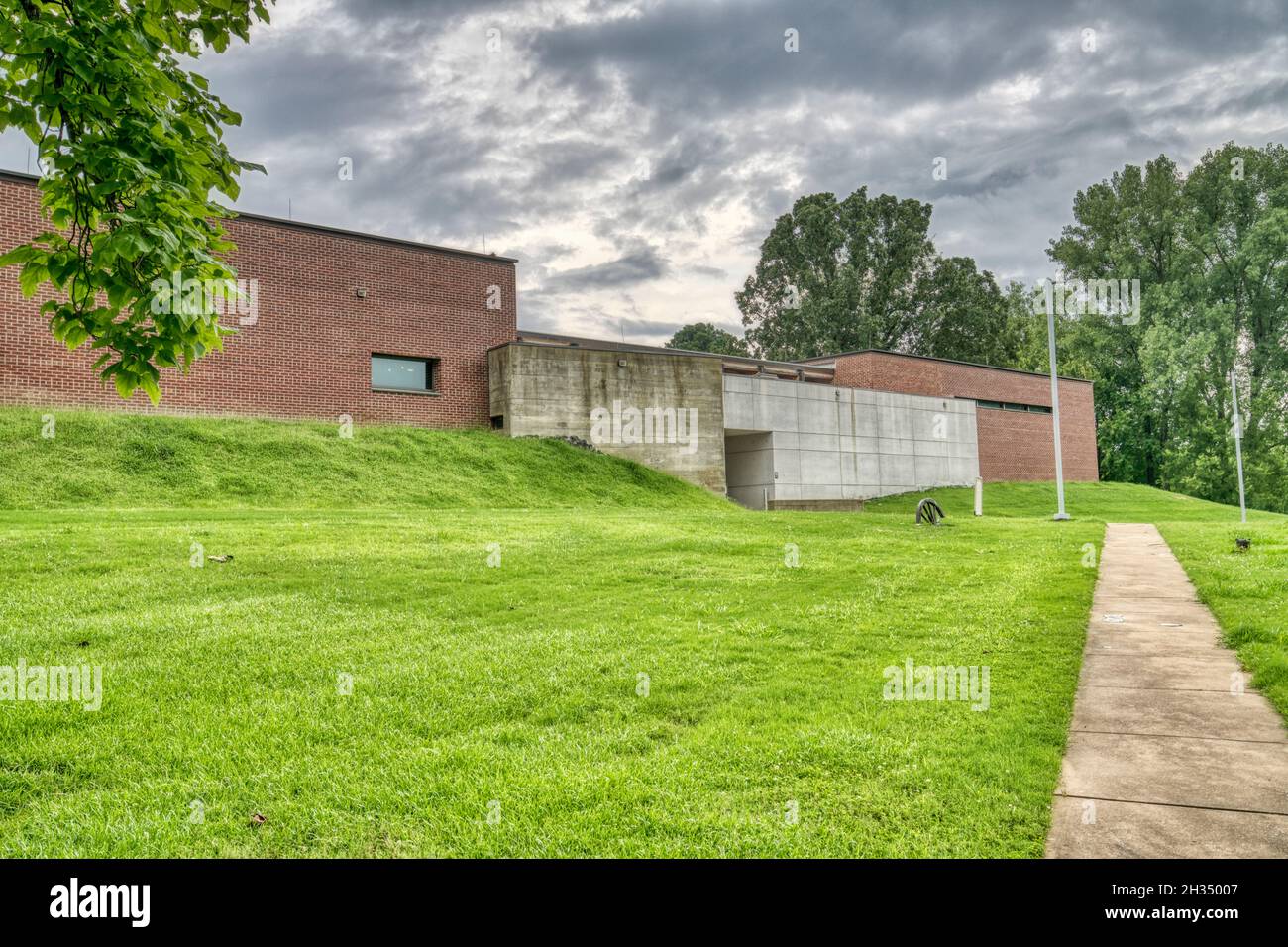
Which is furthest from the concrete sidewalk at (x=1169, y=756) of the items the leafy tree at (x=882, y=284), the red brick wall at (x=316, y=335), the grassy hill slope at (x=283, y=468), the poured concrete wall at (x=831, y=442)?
the leafy tree at (x=882, y=284)

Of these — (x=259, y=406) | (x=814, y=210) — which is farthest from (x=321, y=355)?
(x=814, y=210)

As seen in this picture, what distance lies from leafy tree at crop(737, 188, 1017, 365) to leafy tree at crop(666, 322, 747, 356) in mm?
14994

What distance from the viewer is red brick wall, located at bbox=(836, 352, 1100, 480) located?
133 feet

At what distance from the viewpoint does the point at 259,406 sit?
2416 cm

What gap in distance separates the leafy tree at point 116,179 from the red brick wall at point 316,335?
17299 mm

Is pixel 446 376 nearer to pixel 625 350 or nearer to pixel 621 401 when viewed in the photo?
pixel 621 401

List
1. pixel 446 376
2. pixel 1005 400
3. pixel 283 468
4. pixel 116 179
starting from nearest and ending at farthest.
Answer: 1. pixel 116 179
2. pixel 283 468
3. pixel 446 376
4. pixel 1005 400

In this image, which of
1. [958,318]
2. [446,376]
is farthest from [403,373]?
[958,318]

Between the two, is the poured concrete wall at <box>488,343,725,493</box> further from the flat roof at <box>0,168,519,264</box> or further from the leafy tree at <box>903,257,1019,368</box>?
the leafy tree at <box>903,257,1019,368</box>

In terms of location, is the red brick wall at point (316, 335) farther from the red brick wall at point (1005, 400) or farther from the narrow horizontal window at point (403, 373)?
the red brick wall at point (1005, 400)

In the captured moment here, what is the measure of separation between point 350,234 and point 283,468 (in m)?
9.09

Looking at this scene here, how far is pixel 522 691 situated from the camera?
5621 millimetres

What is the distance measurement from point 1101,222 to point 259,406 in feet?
177

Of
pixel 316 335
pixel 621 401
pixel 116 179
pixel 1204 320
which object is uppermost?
pixel 1204 320
